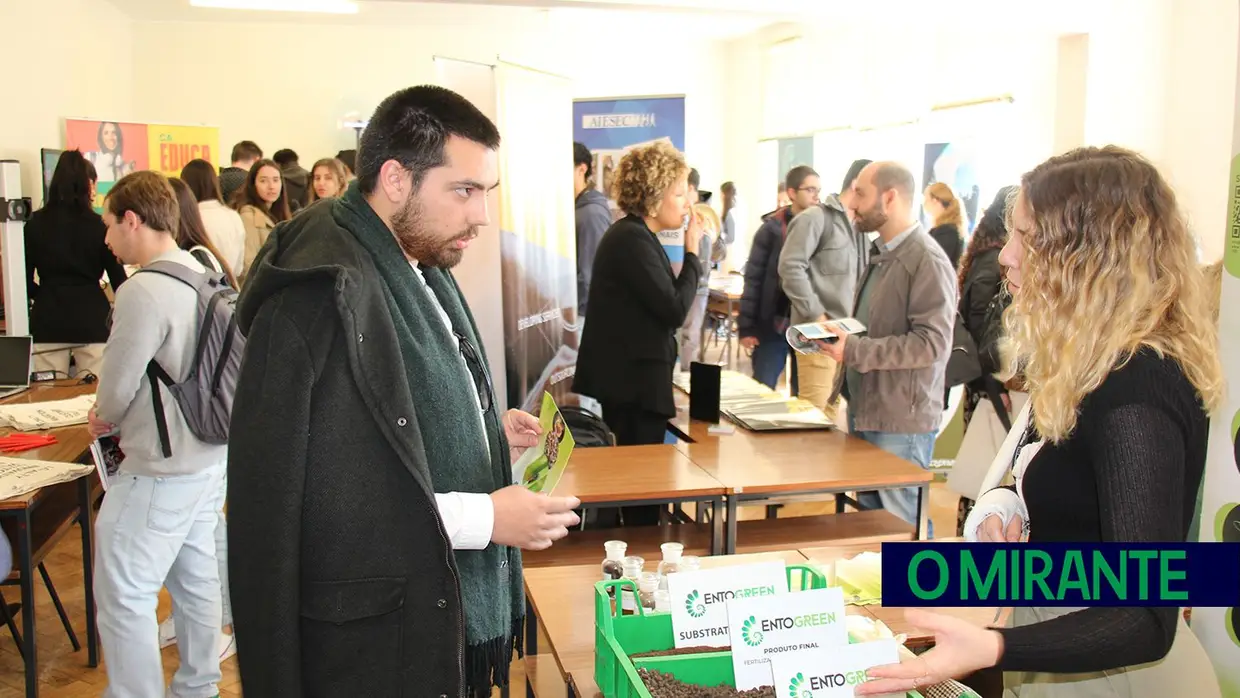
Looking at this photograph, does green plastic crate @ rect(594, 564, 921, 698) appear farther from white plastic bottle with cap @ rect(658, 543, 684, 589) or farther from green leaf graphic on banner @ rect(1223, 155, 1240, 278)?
green leaf graphic on banner @ rect(1223, 155, 1240, 278)

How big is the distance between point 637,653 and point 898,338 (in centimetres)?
211

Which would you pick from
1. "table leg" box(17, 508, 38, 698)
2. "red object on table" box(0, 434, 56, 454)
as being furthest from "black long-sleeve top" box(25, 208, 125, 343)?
"table leg" box(17, 508, 38, 698)

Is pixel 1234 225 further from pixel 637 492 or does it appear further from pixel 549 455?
pixel 637 492

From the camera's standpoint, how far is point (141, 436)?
8.60 ft

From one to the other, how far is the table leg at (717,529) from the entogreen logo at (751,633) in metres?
1.55

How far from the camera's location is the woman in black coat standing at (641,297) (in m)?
3.54

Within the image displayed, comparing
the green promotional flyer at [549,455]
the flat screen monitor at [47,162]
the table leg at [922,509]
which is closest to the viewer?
the green promotional flyer at [549,455]

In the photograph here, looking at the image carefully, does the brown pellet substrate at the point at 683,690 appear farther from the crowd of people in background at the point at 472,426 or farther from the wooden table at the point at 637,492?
the wooden table at the point at 637,492

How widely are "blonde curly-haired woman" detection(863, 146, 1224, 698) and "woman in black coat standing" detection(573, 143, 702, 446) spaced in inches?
79.9

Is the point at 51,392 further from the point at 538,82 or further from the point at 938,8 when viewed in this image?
the point at 938,8

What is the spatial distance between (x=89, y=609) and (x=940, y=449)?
4388 millimetres

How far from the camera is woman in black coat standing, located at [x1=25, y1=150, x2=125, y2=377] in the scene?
4.67 metres

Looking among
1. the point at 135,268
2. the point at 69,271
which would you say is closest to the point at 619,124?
the point at 69,271

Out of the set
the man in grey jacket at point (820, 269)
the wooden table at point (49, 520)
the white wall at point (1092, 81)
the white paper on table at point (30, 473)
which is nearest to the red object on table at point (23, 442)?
the wooden table at point (49, 520)
